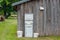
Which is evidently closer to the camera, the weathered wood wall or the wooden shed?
the wooden shed

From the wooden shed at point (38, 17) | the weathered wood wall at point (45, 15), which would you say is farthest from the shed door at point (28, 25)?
the weathered wood wall at point (45, 15)

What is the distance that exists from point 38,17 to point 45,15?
1.60ft

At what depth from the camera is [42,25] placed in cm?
1260

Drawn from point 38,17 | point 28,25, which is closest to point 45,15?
point 38,17

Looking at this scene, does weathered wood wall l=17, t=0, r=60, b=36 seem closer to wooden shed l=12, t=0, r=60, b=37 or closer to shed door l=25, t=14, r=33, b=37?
wooden shed l=12, t=0, r=60, b=37

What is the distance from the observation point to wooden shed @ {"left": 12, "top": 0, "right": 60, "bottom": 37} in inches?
483

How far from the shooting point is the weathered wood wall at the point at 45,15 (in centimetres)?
1243

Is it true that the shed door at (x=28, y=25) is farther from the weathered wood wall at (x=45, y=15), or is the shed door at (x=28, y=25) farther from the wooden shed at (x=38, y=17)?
the weathered wood wall at (x=45, y=15)

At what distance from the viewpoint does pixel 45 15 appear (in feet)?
41.3

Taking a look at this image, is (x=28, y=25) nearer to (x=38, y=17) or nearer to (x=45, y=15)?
(x=38, y=17)

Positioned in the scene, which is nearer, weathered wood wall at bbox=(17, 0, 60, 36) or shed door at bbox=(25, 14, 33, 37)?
shed door at bbox=(25, 14, 33, 37)

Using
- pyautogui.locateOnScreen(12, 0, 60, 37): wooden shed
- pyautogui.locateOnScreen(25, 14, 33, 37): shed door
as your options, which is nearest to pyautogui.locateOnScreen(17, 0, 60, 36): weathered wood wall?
pyautogui.locateOnScreen(12, 0, 60, 37): wooden shed

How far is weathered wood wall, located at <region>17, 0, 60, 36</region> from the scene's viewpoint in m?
12.4

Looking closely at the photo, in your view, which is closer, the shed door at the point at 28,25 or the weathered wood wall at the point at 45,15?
the shed door at the point at 28,25
